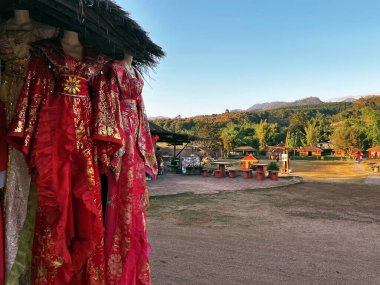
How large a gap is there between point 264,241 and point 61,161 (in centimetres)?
396

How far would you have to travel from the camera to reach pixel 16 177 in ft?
5.05

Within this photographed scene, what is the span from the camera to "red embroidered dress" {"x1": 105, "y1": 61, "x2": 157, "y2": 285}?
177 centimetres

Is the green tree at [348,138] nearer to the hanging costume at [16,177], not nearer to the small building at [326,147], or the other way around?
the small building at [326,147]

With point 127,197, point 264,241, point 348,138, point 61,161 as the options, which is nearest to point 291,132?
point 348,138

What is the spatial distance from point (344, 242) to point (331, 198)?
5.04 m

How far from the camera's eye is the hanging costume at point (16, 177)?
1.51 meters

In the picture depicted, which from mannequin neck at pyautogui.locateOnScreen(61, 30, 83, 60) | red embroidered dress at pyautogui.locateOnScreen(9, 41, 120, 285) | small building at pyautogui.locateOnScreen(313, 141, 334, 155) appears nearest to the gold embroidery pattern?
red embroidered dress at pyautogui.locateOnScreen(9, 41, 120, 285)

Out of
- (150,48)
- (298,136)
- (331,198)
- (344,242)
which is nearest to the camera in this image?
(150,48)

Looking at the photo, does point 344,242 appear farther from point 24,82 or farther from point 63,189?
point 24,82

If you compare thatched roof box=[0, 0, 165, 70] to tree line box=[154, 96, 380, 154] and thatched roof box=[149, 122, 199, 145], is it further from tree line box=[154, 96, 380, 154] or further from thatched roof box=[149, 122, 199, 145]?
tree line box=[154, 96, 380, 154]

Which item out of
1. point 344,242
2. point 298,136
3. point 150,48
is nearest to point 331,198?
point 344,242

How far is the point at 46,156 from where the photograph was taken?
1.48 m

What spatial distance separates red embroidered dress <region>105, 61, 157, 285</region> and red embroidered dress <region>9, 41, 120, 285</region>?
0.13 m

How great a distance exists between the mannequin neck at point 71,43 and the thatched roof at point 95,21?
0.03 metres
